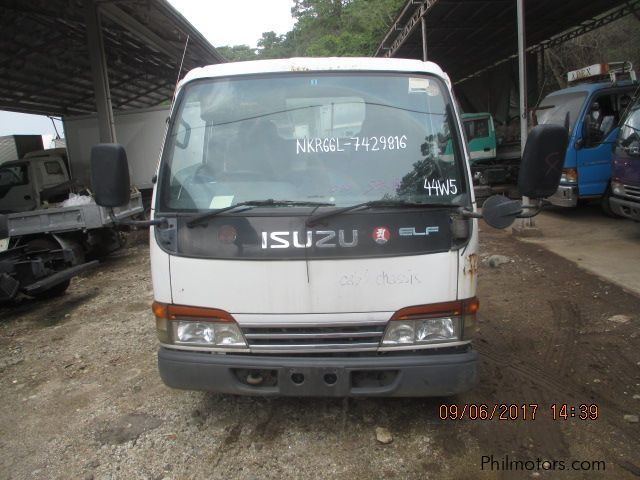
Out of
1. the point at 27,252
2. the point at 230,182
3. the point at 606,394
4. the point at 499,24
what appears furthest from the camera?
the point at 499,24

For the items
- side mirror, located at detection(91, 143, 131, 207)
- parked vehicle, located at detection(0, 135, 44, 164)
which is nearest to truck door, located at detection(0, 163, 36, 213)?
parked vehicle, located at detection(0, 135, 44, 164)

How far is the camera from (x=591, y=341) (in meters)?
4.09

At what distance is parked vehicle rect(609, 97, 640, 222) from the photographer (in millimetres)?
6404

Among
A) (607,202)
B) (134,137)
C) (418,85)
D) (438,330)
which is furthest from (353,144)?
(134,137)

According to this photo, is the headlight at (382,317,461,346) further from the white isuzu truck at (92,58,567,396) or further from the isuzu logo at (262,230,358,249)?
the isuzu logo at (262,230,358,249)

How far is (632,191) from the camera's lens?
6.47 meters

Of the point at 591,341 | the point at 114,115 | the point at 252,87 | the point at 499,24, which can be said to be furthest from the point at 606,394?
the point at 499,24

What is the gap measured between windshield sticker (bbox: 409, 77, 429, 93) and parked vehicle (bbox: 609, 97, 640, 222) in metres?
4.93

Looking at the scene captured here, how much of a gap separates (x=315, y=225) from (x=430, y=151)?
84 centimetres

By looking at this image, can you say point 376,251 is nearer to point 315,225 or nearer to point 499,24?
point 315,225

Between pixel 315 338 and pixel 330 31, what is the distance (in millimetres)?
38304

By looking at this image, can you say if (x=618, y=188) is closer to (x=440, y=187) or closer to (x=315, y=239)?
(x=440, y=187)

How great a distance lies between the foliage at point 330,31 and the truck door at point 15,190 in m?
14.4

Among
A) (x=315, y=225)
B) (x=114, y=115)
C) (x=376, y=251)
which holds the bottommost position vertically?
(x=376, y=251)
